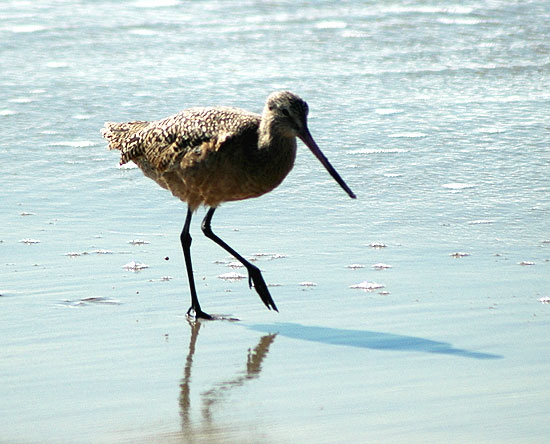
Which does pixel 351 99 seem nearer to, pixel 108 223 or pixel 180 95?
pixel 180 95

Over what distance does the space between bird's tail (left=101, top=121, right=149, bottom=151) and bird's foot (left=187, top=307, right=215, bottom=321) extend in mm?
1174

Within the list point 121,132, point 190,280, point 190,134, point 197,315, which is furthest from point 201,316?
point 121,132

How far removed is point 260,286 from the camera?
14.8 feet

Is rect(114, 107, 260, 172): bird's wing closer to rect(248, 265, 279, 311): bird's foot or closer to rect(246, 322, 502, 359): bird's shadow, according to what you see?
rect(248, 265, 279, 311): bird's foot

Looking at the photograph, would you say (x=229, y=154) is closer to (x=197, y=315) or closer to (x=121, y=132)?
(x=197, y=315)

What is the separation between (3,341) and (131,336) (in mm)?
475

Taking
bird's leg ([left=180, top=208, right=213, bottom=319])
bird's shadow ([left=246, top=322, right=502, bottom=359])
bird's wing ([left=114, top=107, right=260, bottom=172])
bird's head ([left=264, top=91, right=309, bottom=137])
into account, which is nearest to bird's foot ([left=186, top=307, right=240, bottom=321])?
bird's leg ([left=180, top=208, right=213, bottom=319])

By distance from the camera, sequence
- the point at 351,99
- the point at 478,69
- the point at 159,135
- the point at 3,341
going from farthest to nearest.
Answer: the point at 478,69 < the point at 351,99 < the point at 159,135 < the point at 3,341

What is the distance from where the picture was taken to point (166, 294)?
187 inches

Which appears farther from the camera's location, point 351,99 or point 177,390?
point 351,99

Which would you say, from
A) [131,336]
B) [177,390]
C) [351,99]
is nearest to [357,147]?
[351,99]

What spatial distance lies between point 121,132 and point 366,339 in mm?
2029

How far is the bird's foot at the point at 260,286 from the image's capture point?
176 inches

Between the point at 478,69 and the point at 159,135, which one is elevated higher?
the point at 159,135
